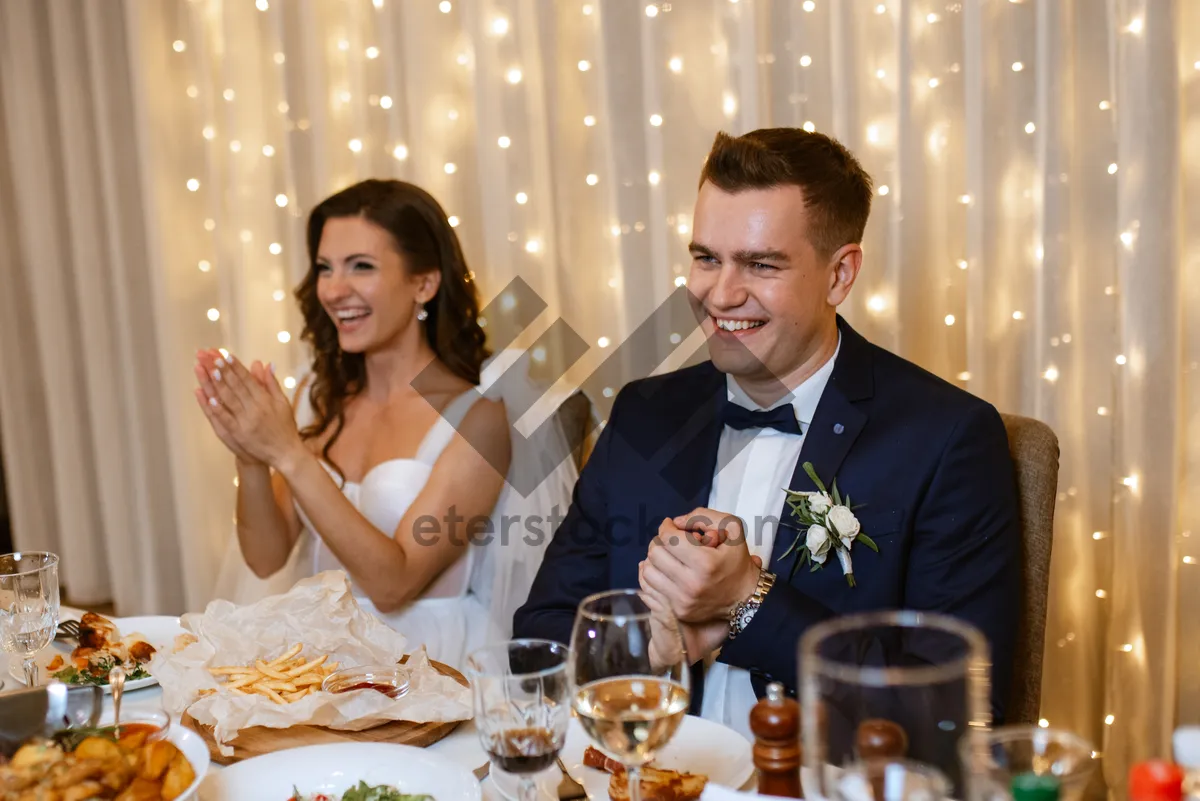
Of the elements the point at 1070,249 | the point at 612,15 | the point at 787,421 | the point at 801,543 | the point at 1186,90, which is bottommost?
the point at 801,543

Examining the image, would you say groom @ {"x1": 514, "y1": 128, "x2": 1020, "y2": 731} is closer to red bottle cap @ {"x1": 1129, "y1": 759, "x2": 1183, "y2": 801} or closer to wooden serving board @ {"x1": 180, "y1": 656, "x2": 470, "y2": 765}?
wooden serving board @ {"x1": 180, "y1": 656, "x2": 470, "y2": 765}

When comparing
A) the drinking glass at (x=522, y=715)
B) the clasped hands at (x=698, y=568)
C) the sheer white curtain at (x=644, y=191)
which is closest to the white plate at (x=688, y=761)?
the drinking glass at (x=522, y=715)

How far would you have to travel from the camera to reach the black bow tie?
1.86 metres

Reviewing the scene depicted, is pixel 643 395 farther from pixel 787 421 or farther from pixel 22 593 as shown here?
pixel 22 593

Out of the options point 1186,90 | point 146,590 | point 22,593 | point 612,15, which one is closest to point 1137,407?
point 1186,90

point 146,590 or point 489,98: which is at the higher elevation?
point 489,98

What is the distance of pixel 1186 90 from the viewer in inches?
87.9

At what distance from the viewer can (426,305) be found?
2721 millimetres

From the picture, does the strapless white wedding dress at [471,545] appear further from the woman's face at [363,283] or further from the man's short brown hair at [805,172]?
the man's short brown hair at [805,172]

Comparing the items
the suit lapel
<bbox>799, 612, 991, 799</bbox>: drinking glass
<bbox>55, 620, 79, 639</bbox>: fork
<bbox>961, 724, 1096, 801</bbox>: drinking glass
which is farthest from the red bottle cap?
<bbox>55, 620, 79, 639</bbox>: fork

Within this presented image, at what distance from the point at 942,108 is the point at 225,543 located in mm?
2633

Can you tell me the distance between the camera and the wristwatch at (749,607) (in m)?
1.57

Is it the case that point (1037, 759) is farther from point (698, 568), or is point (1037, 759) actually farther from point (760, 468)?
point (760, 468)

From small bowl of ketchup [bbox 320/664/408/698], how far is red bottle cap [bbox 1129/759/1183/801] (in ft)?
2.66
